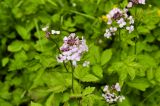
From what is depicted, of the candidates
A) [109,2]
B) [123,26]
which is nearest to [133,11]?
[123,26]

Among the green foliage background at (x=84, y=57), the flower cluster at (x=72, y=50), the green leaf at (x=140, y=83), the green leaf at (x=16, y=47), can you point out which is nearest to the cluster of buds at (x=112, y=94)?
the green foliage background at (x=84, y=57)

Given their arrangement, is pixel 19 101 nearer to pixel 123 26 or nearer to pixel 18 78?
pixel 18 78

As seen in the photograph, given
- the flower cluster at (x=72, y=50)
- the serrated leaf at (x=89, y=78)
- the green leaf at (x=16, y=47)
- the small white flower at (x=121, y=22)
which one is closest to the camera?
the flower cluster at (x=72, y=50)

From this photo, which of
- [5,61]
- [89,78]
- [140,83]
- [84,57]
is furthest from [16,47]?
[140,83]

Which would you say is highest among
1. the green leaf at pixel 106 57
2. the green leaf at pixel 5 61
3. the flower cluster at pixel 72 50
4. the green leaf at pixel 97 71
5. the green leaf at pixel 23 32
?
the flower cluster at pixel 72 50

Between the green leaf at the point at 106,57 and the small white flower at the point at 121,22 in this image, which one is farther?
the green leaf at the point at 106,57

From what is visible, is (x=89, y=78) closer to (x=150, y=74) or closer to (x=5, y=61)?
(x=150, y=74)

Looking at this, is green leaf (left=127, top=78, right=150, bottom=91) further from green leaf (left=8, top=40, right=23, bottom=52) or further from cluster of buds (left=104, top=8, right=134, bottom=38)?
green leaf (left=8, top=40, right=23, bottom=52)

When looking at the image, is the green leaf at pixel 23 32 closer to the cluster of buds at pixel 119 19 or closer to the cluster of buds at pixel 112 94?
the cluster of buds at pixel 119 19

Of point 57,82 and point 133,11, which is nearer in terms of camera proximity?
point 57,82
